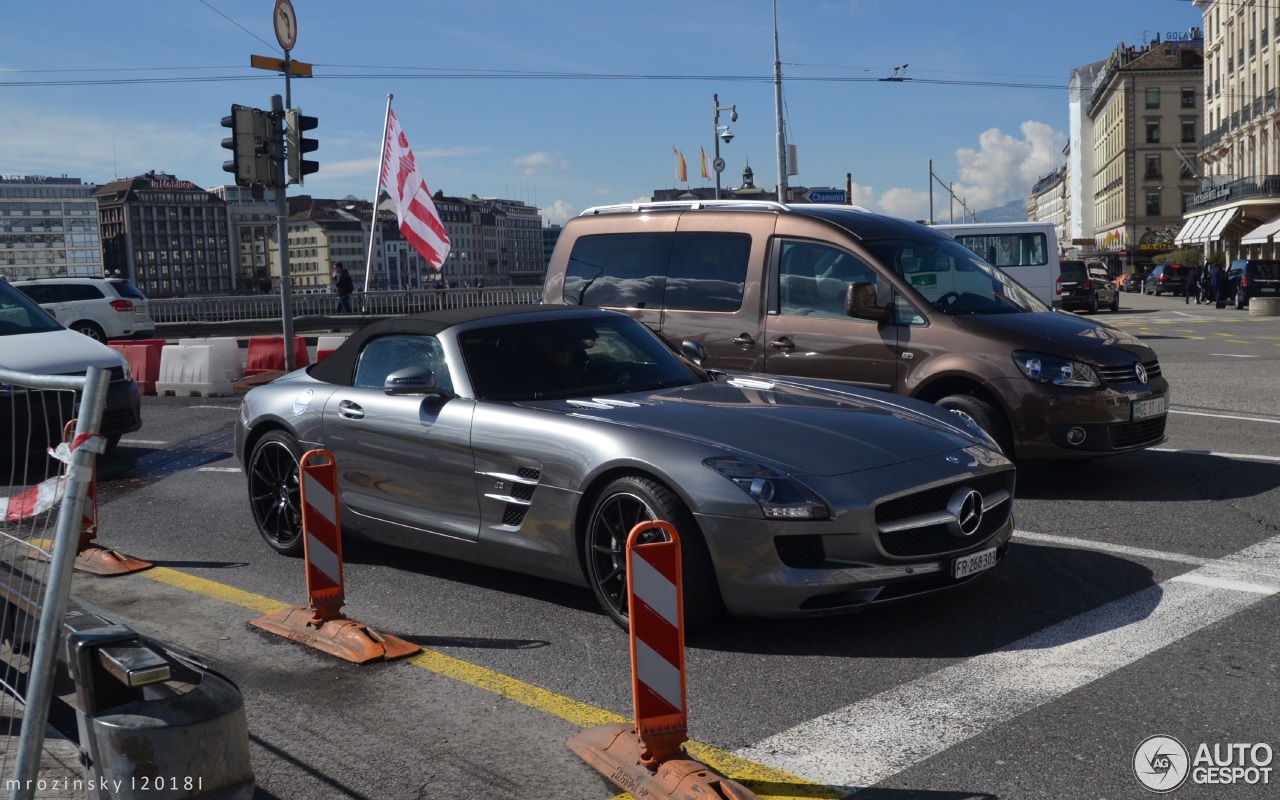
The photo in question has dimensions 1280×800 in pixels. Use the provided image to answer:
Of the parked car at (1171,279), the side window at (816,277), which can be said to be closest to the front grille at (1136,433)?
the side window at (816,277)

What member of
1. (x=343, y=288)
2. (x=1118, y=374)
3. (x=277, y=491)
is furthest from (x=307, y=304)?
(x=1118, y=374)

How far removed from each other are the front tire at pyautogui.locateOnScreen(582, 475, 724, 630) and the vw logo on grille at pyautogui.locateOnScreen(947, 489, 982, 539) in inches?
39.3

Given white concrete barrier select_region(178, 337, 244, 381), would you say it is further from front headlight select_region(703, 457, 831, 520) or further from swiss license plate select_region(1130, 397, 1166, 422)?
front headlight select_region(703, 457, 831, 520)

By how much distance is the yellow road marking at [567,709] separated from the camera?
3.56 metres

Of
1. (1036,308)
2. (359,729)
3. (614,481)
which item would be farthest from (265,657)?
(1036,308)

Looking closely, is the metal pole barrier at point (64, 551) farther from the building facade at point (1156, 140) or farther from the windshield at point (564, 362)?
the building facade at point (1156, 140)

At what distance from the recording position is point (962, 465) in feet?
17.0

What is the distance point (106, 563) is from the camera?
22.0ft

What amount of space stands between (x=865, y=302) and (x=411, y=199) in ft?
63.8

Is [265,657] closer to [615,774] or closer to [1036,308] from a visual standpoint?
[615,774]

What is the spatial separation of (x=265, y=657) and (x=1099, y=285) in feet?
123

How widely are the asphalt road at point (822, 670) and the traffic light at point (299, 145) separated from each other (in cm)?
782

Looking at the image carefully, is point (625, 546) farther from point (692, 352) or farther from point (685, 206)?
point (685, 206)

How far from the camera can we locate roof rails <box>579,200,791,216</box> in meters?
9.05
